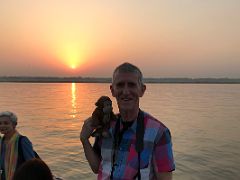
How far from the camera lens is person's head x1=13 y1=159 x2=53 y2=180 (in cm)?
280

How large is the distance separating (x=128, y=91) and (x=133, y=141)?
0.44 meters

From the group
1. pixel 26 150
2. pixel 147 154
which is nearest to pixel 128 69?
pixel 147 154

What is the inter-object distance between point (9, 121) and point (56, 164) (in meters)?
11.4

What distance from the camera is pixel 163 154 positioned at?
3.16 metres

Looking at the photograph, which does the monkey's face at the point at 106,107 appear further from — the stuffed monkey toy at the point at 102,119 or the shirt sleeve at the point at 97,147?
the shirt sleeve at the point at 97,147

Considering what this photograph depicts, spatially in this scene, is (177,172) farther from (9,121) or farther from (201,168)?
(9,121)

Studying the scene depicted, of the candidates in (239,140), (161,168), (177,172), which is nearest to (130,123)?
(161,168)

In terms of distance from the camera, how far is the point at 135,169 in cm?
313

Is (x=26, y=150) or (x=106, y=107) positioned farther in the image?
(x=26, y=150)

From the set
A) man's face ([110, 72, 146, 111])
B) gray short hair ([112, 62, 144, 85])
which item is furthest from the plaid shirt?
gray short hair ([112, 62, 144, 85])

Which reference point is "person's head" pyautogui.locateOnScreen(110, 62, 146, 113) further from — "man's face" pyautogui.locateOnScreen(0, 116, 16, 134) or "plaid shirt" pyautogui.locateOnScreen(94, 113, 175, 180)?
"man's face" pyautogui.locateOnScreen(0, 116, 16, 134)

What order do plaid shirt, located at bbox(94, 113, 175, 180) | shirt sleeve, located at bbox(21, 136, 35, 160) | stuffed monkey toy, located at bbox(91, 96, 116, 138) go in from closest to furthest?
plaid shirt, located at bbox(94, 113, 175, 180), stuffed monkey toy, located at bbox(91, 96, 116, 138), shirt sleeve, located at bbox(21, 136, 35, 160)

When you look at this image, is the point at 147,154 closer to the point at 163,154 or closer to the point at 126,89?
the point at 163,154

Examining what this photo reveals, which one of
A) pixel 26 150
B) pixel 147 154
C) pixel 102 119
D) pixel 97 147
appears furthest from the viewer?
pixel 26 150
